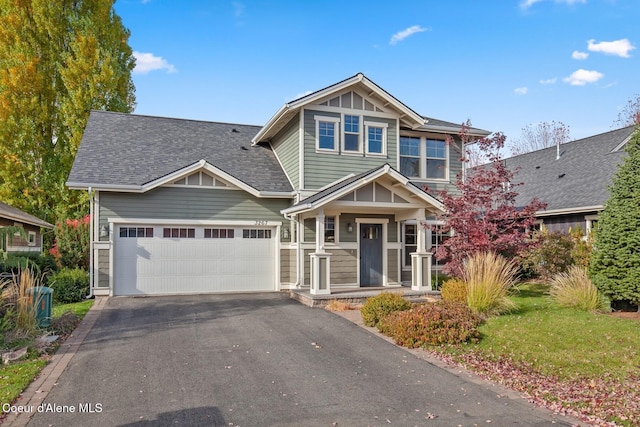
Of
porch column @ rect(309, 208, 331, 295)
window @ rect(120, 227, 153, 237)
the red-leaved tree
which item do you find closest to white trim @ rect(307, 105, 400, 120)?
the red-leaved tree

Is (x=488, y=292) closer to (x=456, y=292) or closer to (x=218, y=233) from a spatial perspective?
(x=456, y=292)

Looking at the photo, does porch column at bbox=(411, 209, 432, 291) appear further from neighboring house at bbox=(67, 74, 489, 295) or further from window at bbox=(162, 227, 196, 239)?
window at bbox=(162, 227, 196, 239)

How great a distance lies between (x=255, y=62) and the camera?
1644 centimetres

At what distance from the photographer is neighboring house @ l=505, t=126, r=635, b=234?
58.5 ft

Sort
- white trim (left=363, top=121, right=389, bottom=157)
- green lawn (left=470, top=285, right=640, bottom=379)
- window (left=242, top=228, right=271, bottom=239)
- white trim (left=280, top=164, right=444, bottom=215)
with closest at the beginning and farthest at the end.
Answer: green lawn (left=470, top=285, right=640, bottom=379), white trim (left=280, top=164, right=444, bottom=215), window (left=242, top=228, right=271, bottom=239), white trim (left=363, top=121, right=389, bottom=157)

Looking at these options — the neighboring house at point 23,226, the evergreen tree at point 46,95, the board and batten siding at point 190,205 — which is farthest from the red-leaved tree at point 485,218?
the evergreen tree at point 46,95

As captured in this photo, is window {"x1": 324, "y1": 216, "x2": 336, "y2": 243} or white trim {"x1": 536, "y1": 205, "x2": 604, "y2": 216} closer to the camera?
window {"x1": 324, "y1": 216, "x2": 336, "y2": 243}

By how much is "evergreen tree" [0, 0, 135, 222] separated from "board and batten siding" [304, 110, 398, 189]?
11.6 metres

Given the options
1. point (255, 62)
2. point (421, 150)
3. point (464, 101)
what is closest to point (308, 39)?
point (255, 62)

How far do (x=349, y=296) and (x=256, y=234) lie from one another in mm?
4219

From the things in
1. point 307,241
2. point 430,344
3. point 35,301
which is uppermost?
point 307,241

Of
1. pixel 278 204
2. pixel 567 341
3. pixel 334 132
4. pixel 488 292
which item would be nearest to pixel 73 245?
pixel 278 204

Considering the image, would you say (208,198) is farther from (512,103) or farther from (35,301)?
(512,103)

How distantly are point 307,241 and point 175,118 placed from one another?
8026 millimetres
